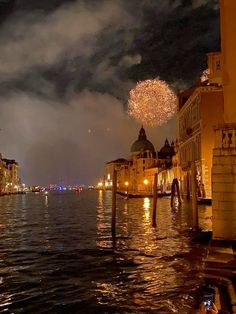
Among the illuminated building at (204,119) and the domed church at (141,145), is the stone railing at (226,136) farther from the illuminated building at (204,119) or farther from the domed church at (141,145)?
the domed church at (141,145)

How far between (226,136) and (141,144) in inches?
5629

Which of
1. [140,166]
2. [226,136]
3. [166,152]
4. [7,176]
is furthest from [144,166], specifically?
[226,136]

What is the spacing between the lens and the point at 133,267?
13.1 metres

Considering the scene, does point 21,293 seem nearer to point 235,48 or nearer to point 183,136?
point 235,48

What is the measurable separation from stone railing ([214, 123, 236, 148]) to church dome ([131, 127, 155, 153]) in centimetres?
13875

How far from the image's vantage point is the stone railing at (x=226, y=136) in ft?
40.5

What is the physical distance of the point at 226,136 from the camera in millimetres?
12422

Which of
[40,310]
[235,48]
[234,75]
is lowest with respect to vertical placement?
[40,310]

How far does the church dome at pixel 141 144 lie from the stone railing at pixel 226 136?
138754 millimetres

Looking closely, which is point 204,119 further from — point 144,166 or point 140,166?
point 140,166

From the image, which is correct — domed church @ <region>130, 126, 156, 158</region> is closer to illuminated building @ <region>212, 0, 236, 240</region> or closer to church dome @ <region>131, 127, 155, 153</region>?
church dome @ <region>131, 127, 155, 153</region>

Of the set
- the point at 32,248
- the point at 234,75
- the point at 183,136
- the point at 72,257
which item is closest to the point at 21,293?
the point at 72,257

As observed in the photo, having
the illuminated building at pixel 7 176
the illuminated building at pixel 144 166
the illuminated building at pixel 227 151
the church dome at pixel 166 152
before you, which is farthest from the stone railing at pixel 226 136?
the illuminated building at pixel 7 176

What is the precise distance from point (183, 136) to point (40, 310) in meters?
53.7
